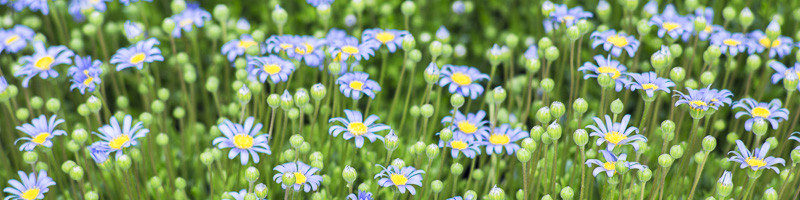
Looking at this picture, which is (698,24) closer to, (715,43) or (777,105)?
(715,43)

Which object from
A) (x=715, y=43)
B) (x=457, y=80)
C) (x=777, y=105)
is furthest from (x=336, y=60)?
(x=777, y=105)

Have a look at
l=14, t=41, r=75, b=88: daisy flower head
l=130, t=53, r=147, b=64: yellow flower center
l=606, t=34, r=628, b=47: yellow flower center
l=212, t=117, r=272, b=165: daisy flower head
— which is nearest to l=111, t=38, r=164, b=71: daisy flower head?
l=130, t=53, r=147, b=64: yellow flower center

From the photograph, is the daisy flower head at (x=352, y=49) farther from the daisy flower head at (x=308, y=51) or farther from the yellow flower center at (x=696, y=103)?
the yellow flower center at (x=696, y=103)

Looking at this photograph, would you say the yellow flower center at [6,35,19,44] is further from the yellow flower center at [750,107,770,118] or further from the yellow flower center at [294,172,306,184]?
the yellow flower center at [750,107,770,118]

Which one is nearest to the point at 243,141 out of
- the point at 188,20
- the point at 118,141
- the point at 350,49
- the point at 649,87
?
the point at 118,141

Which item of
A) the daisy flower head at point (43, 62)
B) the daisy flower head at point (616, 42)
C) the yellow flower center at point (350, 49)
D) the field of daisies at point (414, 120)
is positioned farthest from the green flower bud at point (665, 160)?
the daisy flower head at point (43, 62)

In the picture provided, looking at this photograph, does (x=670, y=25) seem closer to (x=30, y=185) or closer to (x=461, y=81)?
(x=461, y=81)
